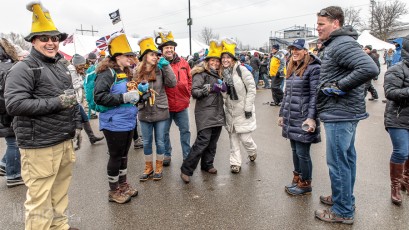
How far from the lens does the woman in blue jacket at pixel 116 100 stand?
129 inches

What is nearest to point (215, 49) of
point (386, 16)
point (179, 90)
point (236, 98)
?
point (236, 98)

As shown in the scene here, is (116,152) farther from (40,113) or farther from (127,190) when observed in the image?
(40,113)

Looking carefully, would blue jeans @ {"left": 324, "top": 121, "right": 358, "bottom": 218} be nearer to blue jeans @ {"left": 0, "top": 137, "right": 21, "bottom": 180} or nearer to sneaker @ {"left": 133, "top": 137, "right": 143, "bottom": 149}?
sneaker @ {"left": 133, "top": 137, "right": 143, "bottom": 149}

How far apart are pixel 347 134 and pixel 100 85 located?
8.45ft

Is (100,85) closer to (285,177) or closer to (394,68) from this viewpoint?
(285,177)

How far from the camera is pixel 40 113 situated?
7.90 feet

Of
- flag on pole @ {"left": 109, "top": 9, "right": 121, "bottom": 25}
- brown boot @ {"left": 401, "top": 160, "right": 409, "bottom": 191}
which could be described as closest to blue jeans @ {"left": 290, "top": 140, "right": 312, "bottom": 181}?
brown boot @ {"left": 401, "top": 160, "right": 409, "bottom": 191}

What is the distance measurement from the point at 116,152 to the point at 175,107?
54.8 inches

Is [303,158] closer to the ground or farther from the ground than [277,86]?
closer to the ground

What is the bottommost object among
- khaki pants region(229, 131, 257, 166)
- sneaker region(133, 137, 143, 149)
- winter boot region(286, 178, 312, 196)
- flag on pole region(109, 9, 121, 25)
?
winter boot region(286, 178, 312, 196)

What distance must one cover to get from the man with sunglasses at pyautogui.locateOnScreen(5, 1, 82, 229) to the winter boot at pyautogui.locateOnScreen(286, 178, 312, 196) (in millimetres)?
2598

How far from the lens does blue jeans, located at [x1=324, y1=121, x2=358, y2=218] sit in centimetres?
286

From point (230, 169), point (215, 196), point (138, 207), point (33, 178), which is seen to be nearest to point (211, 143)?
point (230, 169)

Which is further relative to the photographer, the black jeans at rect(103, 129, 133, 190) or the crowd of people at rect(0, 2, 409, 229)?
the black jeans at rect(103, 129, 133, 190)
